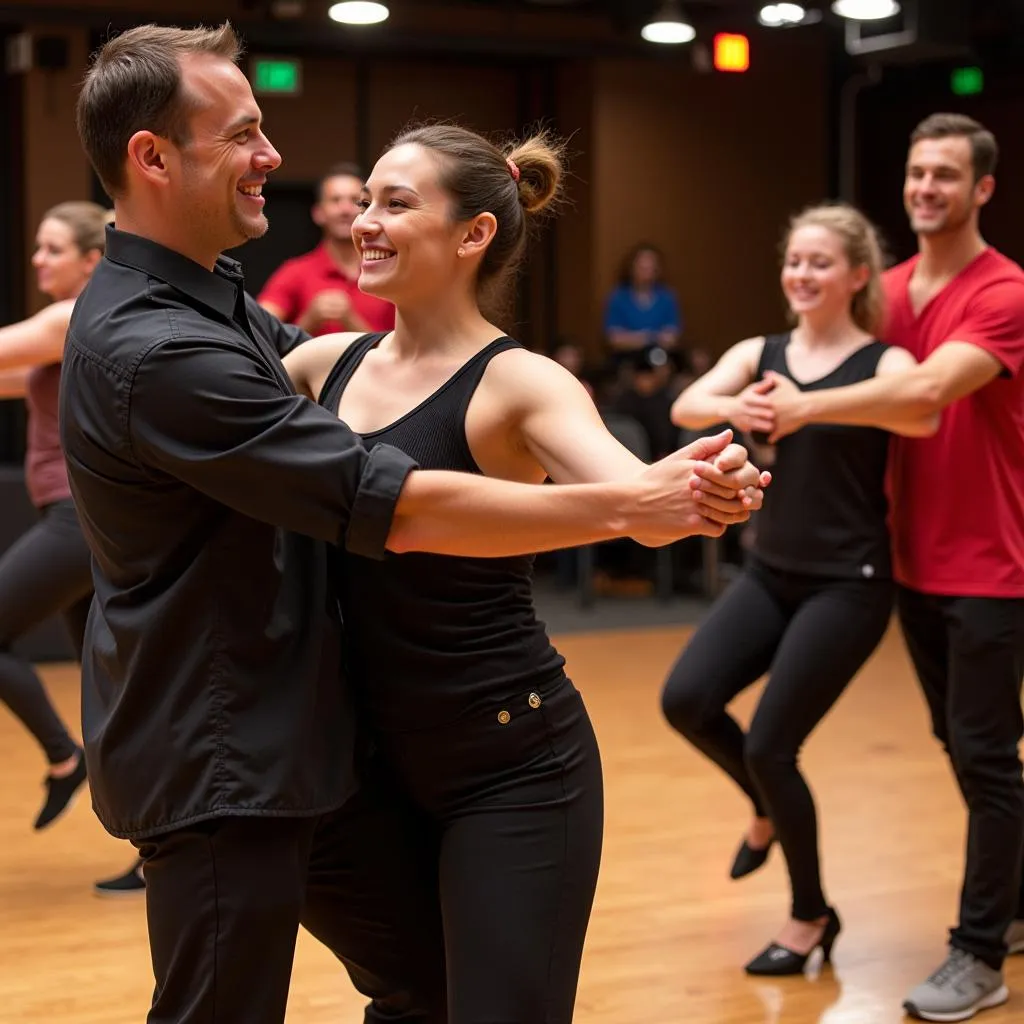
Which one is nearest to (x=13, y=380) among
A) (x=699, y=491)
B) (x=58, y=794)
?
(x=58, y=794)

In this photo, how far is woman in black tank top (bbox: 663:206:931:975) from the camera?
128 inches

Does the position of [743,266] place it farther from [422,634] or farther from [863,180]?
[422,634]

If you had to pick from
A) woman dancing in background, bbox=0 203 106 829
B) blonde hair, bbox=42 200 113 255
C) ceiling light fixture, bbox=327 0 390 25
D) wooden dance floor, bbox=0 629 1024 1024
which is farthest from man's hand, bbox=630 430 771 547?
ceiling light fixture, bbox=327 0 390 25

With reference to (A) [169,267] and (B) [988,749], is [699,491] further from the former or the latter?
(B) [988,749]

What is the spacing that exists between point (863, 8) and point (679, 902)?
489 cm

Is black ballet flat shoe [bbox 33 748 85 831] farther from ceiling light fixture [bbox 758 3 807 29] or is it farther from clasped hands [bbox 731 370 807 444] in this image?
ceiling light fixture [bbox 758 3 807 29]

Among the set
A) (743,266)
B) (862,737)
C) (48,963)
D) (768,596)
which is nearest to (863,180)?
(743,266)

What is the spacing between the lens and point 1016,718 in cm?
318

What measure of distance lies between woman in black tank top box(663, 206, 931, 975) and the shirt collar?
1528 mm

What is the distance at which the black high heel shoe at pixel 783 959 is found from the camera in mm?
3318

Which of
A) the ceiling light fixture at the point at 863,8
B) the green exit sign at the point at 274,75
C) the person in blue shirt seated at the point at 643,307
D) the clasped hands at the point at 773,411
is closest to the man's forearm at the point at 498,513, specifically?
the clasped hands at the point at 773,411

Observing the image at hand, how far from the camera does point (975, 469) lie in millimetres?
3203

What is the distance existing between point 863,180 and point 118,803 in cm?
1007

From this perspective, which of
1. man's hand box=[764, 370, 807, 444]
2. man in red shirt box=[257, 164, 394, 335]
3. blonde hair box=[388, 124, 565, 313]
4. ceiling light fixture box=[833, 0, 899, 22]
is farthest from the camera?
ceiling light fixture box=[833, 0, 899, 22]
